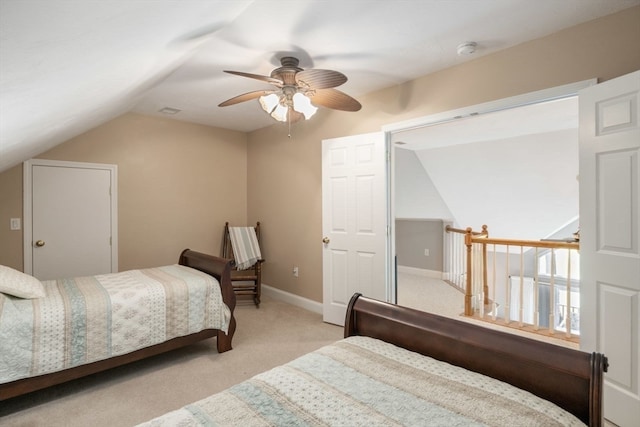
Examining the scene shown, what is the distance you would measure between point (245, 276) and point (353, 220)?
1.97 meters

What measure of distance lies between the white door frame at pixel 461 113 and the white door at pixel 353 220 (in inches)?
3.7

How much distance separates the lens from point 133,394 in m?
2.27

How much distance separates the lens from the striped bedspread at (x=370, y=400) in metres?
1.03

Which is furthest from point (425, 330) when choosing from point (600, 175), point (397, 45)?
point (397, 45)

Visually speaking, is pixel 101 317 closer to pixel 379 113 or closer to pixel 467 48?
pixel 379 113

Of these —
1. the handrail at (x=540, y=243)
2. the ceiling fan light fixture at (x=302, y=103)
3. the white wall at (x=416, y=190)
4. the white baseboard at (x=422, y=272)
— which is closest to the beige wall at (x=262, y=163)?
the ceiling fan light fixture at (x=302, y=103)

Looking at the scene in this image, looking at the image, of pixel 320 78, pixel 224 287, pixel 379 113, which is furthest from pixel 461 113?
pixel 224 287

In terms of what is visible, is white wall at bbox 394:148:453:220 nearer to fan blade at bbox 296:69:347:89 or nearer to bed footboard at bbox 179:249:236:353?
fan blade at bbox 296:69:347:89

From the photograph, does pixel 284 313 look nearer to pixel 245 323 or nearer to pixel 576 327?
pixel 245 323

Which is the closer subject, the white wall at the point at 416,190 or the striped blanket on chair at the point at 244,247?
the striped blanket on chair at the point at 244,247

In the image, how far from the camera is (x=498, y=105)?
2.54 metres

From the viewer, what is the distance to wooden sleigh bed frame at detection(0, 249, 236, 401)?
202 centimetres

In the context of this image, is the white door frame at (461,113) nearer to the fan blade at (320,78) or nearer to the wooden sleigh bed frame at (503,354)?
the fan blade at (320,78)

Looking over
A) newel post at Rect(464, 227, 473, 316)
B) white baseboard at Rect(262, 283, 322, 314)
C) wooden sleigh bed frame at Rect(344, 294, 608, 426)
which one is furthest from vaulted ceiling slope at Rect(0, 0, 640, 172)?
white baseboard at Rect(262, 283, 322, 314)
